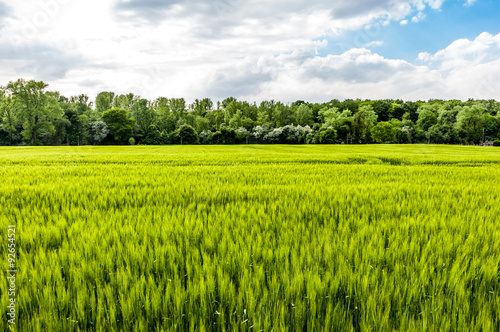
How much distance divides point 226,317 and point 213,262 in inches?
20.3

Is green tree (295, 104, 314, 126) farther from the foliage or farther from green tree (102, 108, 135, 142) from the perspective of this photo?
the foliage

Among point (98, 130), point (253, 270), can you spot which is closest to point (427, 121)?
point (98, 130)

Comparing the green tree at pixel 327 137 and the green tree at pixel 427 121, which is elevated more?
the green tree at pixel 427 121

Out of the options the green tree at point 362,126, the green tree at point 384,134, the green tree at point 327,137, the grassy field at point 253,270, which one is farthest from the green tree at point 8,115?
the green tree at point 384,134

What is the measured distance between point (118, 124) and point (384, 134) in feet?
276

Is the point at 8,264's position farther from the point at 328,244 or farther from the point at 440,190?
the point at 440,190

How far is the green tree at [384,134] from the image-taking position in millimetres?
88062

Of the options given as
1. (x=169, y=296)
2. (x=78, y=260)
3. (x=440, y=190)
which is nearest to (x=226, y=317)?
(x=169, y=296)

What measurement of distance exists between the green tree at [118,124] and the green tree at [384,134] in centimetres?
7811

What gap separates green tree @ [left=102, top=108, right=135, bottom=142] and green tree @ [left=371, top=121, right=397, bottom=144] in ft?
256

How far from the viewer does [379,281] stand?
1.95 meters

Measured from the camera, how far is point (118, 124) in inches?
3260

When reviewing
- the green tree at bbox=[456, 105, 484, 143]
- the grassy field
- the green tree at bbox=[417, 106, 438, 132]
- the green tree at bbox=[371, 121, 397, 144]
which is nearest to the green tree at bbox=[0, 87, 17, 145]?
the grassy field

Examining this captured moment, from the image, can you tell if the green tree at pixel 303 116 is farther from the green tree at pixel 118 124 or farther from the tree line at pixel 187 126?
the green tree at pixel 118 124
